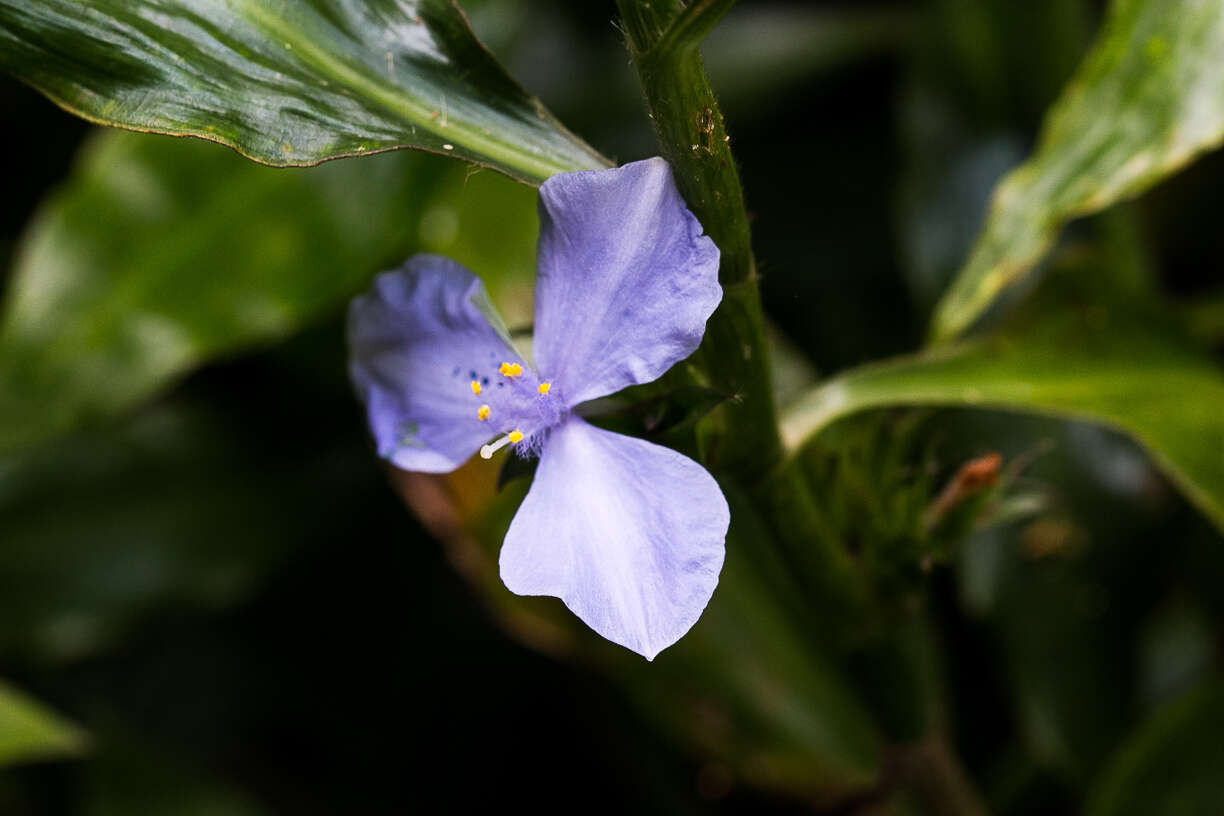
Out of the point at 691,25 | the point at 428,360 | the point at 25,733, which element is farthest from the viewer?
the point at 25,733

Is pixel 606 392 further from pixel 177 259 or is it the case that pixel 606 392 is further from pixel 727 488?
pixel 177 259

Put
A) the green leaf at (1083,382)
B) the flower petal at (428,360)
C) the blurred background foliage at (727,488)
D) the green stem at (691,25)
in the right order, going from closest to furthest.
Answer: the green stem at (691,25) < the flower petal at (428,360) < the green leaf at (1083,382) < the blurred background foliage at (727,488)

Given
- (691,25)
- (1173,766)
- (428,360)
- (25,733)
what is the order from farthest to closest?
1. (1173,766)
2. (25,733)
3. (428,360)
4. (691,25)

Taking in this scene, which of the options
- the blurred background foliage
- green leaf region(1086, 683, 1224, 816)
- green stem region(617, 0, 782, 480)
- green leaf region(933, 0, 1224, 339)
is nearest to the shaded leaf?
the blurred background foliage

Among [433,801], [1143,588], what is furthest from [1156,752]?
[433,801]

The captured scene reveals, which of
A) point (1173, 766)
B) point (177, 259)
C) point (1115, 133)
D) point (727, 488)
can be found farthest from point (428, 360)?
point (1173, 766)

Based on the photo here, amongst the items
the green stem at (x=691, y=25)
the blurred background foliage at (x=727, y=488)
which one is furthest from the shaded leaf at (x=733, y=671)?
the green stem at (x=691, y=25)

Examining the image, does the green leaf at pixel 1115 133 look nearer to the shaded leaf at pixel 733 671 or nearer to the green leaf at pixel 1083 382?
the green leaf at pixel 1083 382
